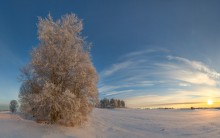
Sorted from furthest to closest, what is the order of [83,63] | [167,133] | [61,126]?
1. [167,133]
2. [83,63]
3. [61,126]

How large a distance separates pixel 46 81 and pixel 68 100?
2503 mm

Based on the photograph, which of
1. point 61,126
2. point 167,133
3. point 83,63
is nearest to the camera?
point 61,126

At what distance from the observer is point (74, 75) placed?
22078 mm

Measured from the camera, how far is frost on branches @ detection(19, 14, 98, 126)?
2031 centimetres

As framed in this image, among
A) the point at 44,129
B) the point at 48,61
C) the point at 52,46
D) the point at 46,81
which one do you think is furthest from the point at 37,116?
the point at 52,46

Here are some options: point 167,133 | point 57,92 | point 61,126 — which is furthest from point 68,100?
point 167,133

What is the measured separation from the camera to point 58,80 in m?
21.8

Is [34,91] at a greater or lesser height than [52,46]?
lesser

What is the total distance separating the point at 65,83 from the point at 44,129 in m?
4.49

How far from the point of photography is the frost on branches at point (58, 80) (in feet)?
66.6

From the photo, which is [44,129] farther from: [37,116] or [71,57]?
[71,57]

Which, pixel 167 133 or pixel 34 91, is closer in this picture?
pixel 34 91

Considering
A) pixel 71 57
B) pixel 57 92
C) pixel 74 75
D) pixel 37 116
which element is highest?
pixel 71 57

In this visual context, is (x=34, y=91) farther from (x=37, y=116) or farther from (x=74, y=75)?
(x=74, y=75)
